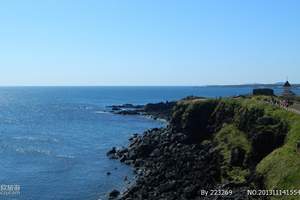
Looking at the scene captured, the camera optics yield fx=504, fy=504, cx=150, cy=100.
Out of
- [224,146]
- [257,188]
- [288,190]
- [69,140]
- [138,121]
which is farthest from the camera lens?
[138,121]

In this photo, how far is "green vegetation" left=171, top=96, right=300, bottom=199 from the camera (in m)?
35.6

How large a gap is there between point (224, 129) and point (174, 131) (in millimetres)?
12831

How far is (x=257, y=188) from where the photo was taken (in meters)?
36.1

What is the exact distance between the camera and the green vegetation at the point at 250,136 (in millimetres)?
35625

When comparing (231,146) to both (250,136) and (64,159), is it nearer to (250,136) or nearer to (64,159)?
(250,136)

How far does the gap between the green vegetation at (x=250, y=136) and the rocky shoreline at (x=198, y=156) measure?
0.29ft

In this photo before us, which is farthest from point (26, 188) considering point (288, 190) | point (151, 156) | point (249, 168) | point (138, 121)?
point (138, 121)

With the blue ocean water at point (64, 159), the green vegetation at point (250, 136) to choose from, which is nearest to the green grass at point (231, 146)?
the green vegetation at point (250, 136)

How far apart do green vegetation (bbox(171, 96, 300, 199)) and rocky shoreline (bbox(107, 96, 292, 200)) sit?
0.29 ft

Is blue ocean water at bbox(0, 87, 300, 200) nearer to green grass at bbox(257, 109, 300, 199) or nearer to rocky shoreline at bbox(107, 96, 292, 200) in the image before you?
rocky shoreline at bbox(107, 96, 292, 200)

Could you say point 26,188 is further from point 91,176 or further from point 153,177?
point 153,177

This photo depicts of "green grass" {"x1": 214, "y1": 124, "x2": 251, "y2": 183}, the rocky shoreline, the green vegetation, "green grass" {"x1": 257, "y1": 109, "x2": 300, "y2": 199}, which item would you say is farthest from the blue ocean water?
"green grass" {"x1": 257, "y1": 109, "x2": 300, "y2": 199}

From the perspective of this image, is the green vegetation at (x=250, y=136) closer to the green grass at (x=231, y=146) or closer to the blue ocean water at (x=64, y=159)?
the green grass at (x=231, y=146)

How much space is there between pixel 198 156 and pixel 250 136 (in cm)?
670
